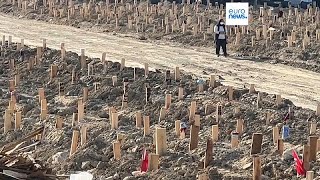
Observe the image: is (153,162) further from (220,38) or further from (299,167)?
(220,38)

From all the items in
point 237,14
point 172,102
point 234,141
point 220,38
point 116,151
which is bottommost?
point 116,151

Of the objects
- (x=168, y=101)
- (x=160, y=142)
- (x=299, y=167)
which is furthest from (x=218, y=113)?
(x=299, y=167)

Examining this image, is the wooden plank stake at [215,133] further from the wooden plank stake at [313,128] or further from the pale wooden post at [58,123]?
the pale wooden post at [58,123]

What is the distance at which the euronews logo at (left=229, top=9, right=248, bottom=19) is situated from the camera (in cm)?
2216

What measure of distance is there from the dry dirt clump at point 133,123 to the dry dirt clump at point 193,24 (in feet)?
20.1

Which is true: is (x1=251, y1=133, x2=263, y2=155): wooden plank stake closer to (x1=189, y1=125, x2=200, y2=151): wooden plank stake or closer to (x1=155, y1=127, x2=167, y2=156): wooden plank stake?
(x1=189, y1=125, x2=200, y2=151): wooden plank stake

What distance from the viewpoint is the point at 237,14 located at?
22.2 meters

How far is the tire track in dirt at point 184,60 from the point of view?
16.0m

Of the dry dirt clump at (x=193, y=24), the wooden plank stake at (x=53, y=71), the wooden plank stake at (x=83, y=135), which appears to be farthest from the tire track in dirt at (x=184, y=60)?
the wooden plank stake at (x=83, y=135)

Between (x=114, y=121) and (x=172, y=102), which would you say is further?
(x=172, y=102)

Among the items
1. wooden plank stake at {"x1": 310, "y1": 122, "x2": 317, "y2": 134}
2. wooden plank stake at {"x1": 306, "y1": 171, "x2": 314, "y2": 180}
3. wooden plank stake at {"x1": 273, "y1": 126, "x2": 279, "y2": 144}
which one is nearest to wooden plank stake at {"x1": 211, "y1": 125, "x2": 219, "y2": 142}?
wooden plank stake at {"x1": 273, "y1": 126, "x2": 279, "y2": 144}

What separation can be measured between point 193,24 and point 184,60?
5190 millimetres

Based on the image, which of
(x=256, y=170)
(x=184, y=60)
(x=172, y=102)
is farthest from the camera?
(x=184, y=60)

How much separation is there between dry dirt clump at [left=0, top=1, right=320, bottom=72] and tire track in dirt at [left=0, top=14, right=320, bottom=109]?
2.92 feet
